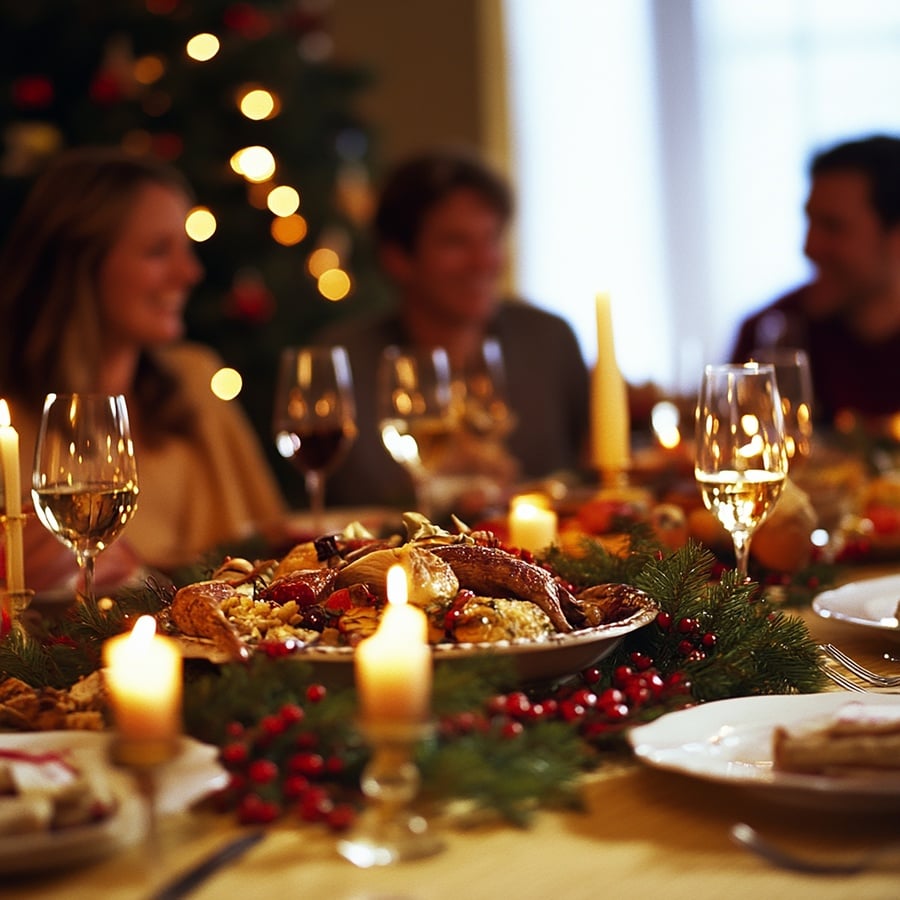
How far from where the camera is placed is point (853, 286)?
3.59 meters

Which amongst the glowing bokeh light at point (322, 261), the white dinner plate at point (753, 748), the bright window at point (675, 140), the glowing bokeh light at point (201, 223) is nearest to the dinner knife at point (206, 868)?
the white dinner plate at point (753, 748)

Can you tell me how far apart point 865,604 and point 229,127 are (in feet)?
10.8

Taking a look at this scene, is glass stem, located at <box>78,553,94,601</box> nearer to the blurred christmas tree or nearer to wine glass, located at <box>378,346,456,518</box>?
wine glass, located at <box>378,346,456,518</box>

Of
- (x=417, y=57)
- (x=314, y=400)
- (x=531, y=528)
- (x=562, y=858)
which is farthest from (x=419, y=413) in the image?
(x=417, y=57)

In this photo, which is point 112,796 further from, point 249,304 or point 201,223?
point 201,223

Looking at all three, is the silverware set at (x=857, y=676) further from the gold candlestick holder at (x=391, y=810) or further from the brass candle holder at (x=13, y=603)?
the brass candle holder at (x=13, y=603)

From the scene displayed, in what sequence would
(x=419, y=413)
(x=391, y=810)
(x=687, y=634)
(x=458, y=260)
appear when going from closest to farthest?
1. (x=391, y=810)
2. (x=687, y=634)
3. (x=419, y=413)
4. (x=458, y=260)

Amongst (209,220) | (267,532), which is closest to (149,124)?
(209,220)

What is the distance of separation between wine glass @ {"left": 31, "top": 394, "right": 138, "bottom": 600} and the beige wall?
507 cm

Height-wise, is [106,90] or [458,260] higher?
[106,90]

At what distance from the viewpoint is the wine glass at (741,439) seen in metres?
1.12

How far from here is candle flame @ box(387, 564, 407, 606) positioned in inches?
29.9

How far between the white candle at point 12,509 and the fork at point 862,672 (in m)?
0.66

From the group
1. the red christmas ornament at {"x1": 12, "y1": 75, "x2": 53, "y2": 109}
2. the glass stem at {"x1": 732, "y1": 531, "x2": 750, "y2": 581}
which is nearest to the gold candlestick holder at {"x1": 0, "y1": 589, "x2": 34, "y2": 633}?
the glass stem at {"x1": 732, "y1": 531, "x2": 750, "y2": 581}
